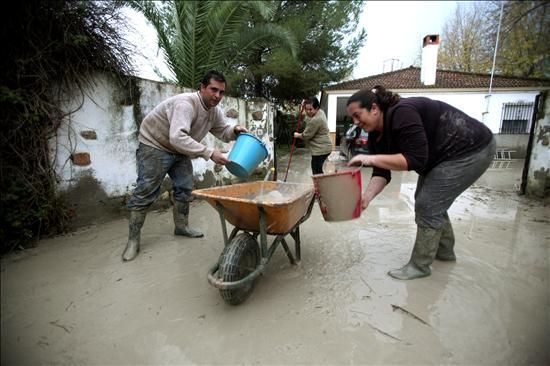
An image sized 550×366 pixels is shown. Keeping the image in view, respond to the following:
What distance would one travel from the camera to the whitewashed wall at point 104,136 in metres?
2.96

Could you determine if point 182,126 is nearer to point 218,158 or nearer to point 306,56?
point 218,158

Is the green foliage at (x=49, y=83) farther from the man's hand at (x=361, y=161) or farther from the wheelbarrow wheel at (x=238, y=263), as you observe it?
the man's hand at (x=361, y=161)

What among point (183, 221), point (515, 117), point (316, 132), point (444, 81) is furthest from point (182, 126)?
point (515, 117)

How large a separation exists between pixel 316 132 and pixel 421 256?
2419 millimetres

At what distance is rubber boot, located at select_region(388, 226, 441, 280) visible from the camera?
2195mm

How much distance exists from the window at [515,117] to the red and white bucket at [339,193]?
44.8 ft

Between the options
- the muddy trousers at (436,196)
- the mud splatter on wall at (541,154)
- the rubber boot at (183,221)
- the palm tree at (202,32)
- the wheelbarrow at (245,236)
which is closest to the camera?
the wheelbarrow at (245,236)

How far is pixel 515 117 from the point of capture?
1193cm

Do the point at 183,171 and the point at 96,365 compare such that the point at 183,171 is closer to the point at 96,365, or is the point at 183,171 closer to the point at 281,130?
the point at 96,365

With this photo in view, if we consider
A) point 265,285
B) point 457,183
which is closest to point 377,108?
point 457,183

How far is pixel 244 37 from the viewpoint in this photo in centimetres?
553

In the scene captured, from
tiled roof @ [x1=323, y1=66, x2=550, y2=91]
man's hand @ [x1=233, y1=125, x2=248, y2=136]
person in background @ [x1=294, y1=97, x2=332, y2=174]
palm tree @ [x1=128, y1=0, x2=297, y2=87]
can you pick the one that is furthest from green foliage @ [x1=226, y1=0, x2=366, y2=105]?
man's hand @ [x1=233, y1=125, x2=248, y2=136]

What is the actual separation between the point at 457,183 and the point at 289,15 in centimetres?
908

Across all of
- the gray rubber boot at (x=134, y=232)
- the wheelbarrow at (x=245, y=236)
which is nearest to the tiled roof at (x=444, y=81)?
the gray rubber boot at (x=134, y=232)
